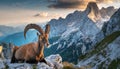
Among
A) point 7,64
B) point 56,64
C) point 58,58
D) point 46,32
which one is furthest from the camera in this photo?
point 58,58

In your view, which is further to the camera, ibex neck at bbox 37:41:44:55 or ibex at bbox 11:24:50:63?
ibex neck at bbox 37:41:44:55

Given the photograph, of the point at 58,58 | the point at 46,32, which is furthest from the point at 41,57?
the point at 58,58

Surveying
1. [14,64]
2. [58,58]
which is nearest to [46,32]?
[14,64]

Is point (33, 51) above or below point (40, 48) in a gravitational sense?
below

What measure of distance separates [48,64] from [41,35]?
18.1 feet

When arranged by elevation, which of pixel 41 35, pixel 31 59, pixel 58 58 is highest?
pixel 41 35

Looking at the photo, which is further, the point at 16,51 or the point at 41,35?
the point at 16,51

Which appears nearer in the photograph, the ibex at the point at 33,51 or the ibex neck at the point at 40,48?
the ibex at the point at 33,51

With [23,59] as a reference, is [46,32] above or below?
above

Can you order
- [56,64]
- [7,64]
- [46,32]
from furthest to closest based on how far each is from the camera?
1. [56,64]
2. [7,64]
3. [46,32]

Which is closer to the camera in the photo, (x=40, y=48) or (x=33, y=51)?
(x=40, y=48)

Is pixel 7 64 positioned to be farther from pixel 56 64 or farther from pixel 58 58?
pixel 58 58

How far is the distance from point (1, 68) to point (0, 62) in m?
1.89

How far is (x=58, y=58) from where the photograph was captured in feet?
192
